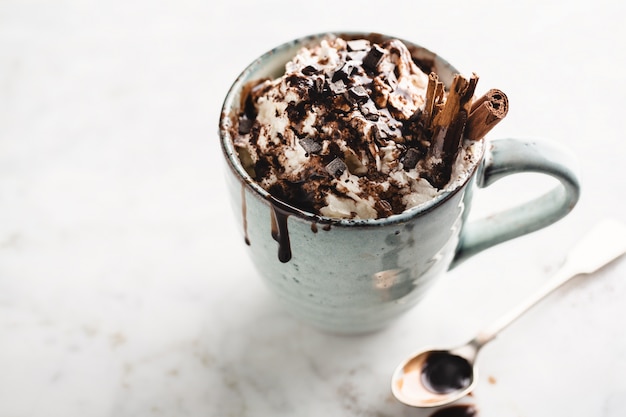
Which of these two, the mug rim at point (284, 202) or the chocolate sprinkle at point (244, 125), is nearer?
the mug rim at point (284, 202)

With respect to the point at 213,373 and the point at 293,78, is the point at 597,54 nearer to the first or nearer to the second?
the point at 293,78

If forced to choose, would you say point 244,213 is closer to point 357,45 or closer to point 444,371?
point 357,45

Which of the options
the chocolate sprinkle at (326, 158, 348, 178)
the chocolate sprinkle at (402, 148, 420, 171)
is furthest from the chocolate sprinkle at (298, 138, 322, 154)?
the chocolate sprinkle at (402, 148, 420, 171)

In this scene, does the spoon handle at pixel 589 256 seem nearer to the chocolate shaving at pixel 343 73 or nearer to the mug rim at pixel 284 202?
the mug rim at pixel 284 202

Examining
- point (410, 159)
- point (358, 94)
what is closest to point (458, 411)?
point (410, 159)

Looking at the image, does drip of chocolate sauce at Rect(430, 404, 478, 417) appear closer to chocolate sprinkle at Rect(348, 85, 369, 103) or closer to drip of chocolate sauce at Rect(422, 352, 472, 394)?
drip of chocolate sauce at Rect(422, 352, 472, 394)

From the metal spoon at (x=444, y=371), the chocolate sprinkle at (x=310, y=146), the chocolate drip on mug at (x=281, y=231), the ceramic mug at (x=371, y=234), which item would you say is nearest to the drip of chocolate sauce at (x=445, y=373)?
the metal spoon at (x=444, y=371)

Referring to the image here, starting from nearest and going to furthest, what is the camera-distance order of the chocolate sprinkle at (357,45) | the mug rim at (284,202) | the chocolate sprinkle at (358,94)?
the mug rim at (284,202), the chocolate sprinkle at (358,94), the chocolate sprinkle at (357,45)

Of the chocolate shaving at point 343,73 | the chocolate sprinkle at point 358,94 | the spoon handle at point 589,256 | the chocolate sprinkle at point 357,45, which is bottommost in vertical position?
the spoon handle at point 589,256
